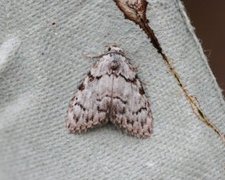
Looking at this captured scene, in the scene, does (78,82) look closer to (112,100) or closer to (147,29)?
(112,100)

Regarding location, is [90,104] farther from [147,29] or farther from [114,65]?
[147,29]

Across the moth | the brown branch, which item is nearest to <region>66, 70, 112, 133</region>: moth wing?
the moth

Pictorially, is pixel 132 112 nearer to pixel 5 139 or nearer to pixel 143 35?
pixel 143 35

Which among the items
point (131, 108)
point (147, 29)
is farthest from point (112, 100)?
point (147, 29)

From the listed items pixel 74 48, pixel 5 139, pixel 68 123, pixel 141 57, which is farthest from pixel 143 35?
pixel 5 139

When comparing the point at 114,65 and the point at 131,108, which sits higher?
the point at 114,65

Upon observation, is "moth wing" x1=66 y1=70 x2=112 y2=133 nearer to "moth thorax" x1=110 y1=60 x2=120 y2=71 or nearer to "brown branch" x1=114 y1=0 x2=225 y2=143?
"moth thorax" x1=110 y1=60 x2=120 y2=71
